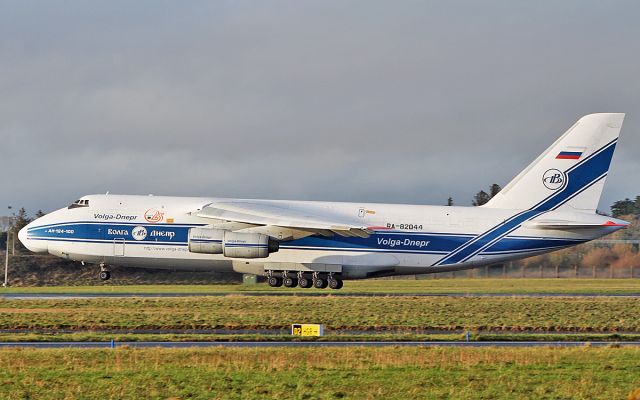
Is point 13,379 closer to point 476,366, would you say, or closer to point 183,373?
point 183,373

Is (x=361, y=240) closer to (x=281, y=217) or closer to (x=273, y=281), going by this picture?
(x=281, y=217)

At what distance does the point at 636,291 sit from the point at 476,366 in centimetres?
3449

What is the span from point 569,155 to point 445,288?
11.7 metres

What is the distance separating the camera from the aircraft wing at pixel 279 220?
46.3 m

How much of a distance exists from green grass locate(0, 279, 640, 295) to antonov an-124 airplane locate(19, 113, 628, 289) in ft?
8.17

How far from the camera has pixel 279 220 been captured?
46656 mm

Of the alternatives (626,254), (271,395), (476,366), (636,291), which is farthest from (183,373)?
(626,254)

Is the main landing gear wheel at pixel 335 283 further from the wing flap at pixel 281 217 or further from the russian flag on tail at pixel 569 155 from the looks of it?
the russian flag on tail at pixel 569 155

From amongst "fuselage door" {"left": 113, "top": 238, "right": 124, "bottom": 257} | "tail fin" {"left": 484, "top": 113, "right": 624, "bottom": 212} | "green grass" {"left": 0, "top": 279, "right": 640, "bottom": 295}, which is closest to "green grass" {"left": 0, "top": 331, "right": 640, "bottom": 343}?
"fuselage door" {"left": 113, "top": 238, "right": 124, "bottom": 257}

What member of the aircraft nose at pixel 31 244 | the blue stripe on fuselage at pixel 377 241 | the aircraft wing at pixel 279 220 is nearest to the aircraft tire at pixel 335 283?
the blue stripe on fuselage at pixel 377 241

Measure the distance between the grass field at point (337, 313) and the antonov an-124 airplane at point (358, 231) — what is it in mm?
3404

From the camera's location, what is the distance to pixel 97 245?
4800cm

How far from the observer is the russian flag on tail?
48.2 m

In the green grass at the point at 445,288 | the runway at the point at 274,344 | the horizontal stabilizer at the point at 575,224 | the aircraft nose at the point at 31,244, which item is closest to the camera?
the runway at the point at 274,344
